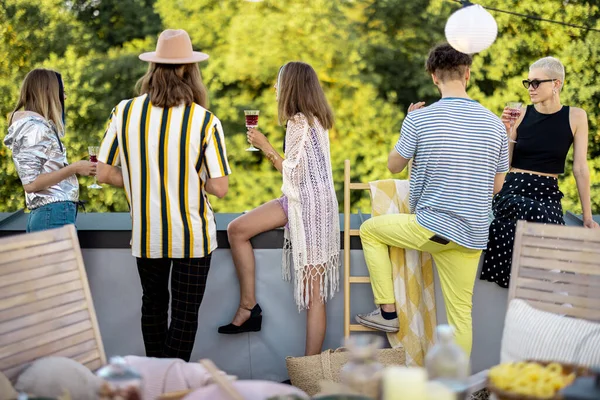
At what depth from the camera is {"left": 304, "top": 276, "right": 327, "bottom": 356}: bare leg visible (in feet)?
9.97

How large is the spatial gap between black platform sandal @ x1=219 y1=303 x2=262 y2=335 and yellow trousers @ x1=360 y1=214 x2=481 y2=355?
1.85 feet

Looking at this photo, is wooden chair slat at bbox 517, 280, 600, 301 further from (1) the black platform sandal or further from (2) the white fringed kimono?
(1) the black platform sandal

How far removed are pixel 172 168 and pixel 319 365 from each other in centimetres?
95

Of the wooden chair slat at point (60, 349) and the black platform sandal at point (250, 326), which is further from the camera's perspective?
the black platform sandal at point (250, 326)

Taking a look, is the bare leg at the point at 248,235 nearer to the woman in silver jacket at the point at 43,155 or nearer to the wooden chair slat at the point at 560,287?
the woman in silver jacket at the point at 43,155

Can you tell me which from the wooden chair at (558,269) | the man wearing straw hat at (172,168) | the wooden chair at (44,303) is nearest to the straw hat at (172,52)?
the man wearing straw hat at (172,168)

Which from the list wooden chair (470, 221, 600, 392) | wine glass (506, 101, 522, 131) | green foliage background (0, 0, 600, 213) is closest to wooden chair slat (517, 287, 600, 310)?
wooden chair (470, 221, 600, 392)

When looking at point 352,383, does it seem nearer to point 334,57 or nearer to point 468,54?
point 468,54

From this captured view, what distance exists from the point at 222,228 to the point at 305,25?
20.1 ft

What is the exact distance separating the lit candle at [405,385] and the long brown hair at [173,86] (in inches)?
52.1

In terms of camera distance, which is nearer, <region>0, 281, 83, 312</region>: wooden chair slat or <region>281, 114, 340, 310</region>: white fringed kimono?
<region>0, 281, 83, 312</region>: wooden chair slat

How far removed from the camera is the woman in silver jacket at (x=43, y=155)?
2.91 meters

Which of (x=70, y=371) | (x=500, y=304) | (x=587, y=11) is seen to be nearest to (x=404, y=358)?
(x=500, y=304)

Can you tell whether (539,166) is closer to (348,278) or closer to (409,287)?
(409,287)
